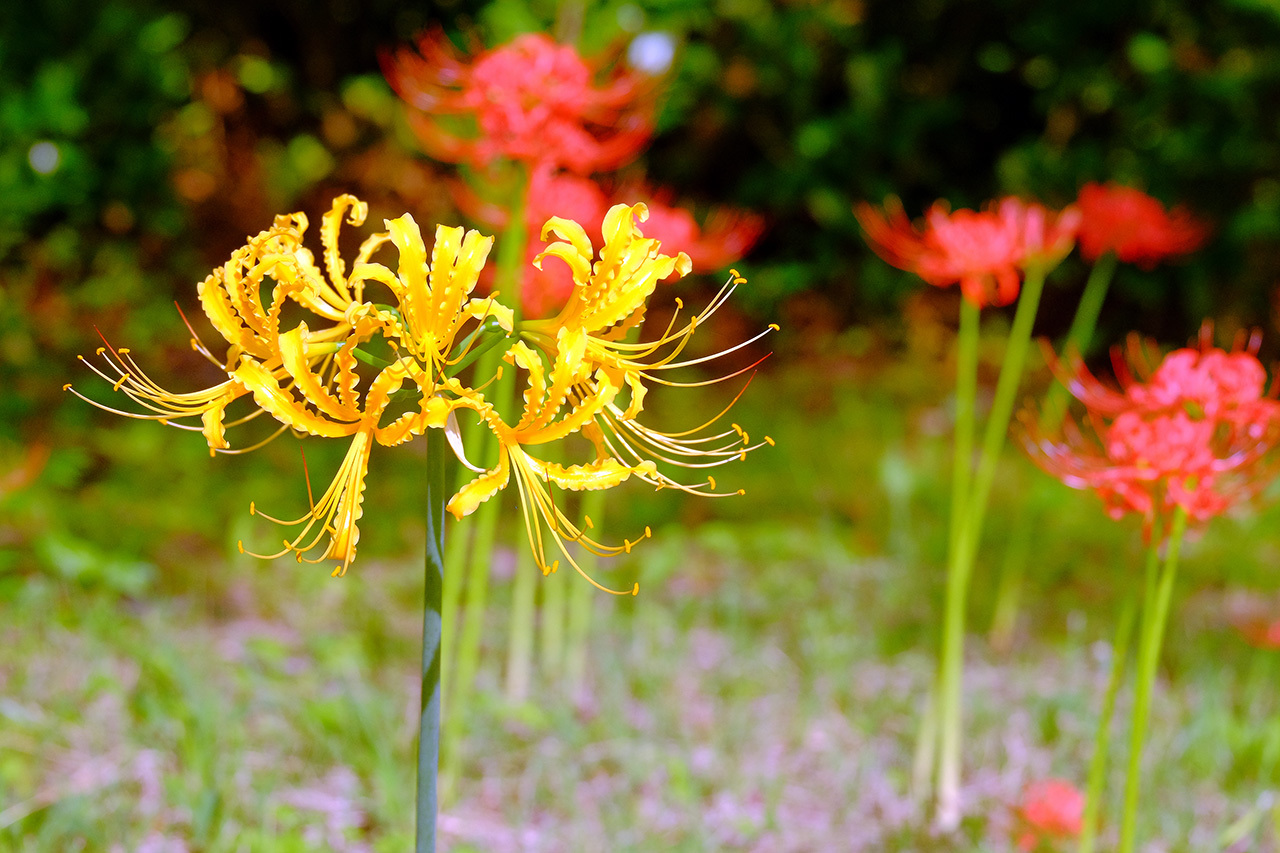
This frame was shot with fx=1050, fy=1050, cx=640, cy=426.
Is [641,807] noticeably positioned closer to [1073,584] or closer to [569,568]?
[569,568]

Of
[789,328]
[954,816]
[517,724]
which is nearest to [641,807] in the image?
[517,724]

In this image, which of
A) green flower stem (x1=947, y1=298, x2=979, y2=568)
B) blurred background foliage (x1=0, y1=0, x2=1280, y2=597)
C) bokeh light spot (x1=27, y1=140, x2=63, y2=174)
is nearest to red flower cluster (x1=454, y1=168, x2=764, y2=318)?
green flower stem (x1=947, y1=298, x2=979, y2=568)

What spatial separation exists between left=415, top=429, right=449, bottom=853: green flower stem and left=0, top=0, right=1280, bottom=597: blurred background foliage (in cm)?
240

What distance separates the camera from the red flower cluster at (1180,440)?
1.20 metres

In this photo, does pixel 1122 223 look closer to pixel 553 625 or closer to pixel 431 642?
pixel 553 625

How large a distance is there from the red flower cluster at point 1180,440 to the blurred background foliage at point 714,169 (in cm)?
228

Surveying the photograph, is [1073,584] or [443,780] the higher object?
[1073,584]

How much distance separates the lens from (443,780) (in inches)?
78.3

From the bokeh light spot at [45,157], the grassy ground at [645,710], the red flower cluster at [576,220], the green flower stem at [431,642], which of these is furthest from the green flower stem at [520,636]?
the bokeh light spot at [45,157]

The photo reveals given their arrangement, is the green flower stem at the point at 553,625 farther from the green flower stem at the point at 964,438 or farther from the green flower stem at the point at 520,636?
the green flower stem at the point at 964,438

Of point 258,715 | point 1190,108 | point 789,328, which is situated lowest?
point 258,715

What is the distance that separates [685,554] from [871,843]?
1.76m

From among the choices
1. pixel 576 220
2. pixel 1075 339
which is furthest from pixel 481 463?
pixel 1075 339

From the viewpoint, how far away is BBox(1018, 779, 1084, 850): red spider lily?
1922 mm
